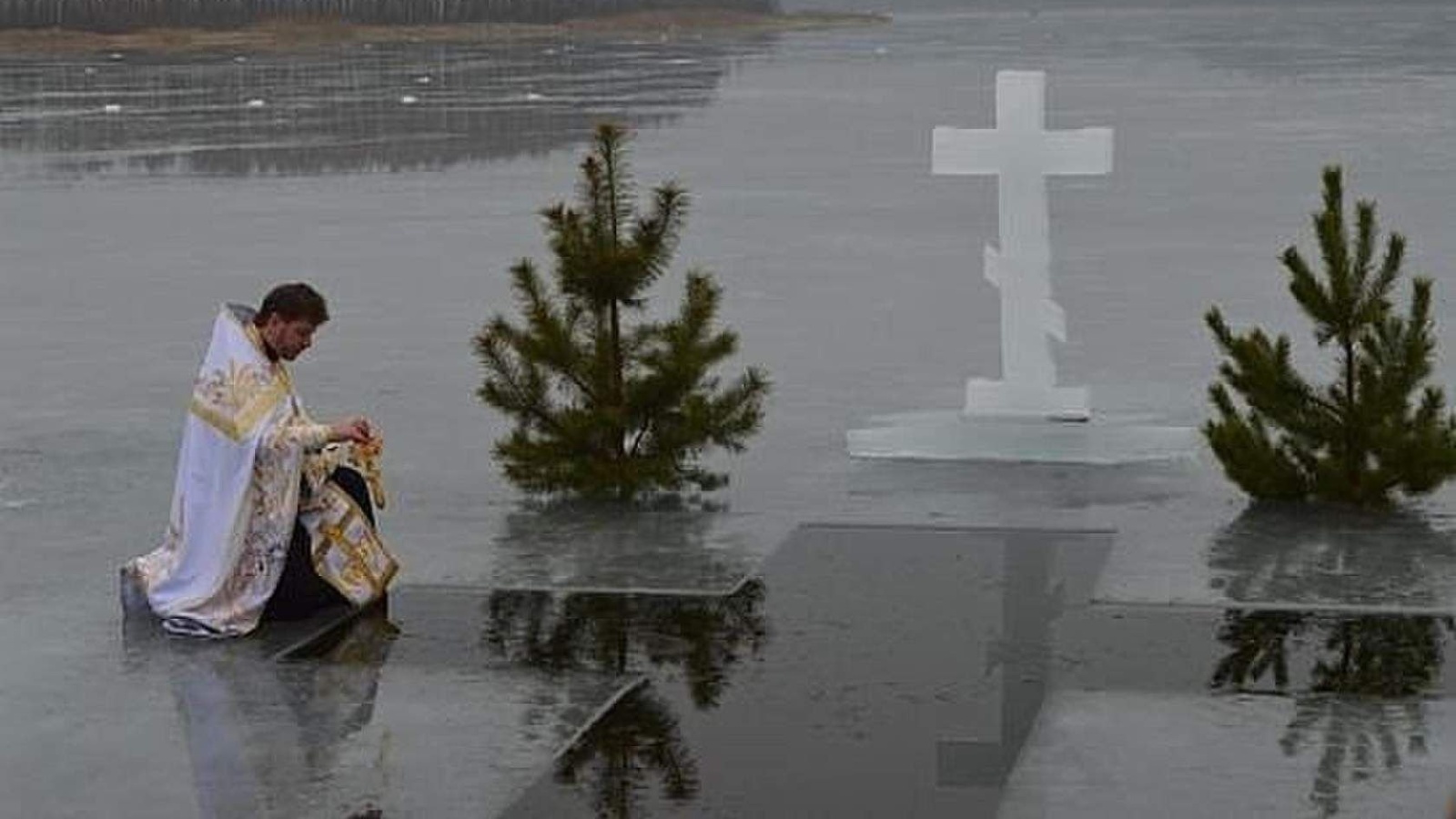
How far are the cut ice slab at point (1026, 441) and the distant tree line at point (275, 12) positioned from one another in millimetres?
99897

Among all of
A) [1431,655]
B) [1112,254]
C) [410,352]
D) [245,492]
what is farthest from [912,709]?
→ [1112,254]

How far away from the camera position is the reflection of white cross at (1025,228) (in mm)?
12398

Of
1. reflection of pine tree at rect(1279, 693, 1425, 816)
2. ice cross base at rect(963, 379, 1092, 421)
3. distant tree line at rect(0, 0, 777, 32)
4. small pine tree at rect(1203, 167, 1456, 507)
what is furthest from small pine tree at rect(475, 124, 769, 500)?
distant tree line at rect(0, 0, 777, 32)

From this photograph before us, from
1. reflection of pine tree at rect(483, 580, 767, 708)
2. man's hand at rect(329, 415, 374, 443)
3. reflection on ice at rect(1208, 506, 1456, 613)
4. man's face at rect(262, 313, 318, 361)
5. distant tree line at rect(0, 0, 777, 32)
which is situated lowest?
reflection of pine tree at rect(483, 580, 767, 708)

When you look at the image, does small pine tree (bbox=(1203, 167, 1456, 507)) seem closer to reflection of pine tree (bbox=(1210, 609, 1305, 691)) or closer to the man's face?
reflection of pine tree (bbox=(1210, 609, 1305, 691))

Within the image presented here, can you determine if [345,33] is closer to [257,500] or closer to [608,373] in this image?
[608,373]

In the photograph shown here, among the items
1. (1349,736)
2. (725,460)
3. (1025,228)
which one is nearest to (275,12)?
(725,460)

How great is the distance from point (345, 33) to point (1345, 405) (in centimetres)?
10920

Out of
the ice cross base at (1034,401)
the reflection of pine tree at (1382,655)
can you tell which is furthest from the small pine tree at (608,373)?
the reflection of pine tree at (1382,655)

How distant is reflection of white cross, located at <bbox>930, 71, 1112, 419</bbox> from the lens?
12398 mm

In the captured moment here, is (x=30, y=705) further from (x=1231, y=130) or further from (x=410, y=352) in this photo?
(x=1231, y=130)

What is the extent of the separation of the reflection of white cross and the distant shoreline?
83.1 m

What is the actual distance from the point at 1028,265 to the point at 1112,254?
9279 millimetres

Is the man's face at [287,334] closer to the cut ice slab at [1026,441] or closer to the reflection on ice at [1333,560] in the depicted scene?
the reflection on ice at [1333,560]
